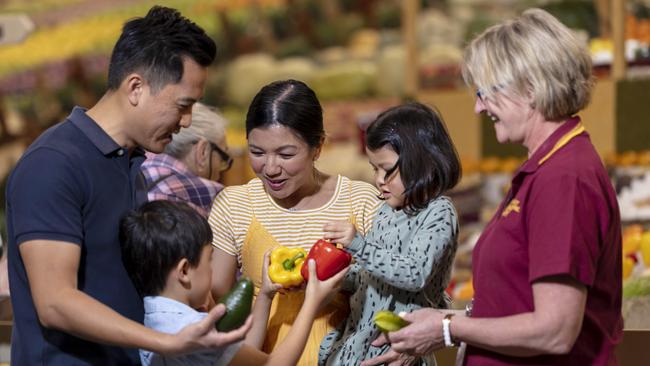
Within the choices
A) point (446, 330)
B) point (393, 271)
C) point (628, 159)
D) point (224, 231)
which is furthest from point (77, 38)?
point (446, 330)

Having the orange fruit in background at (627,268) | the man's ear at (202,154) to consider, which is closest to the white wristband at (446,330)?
the man's ear at (202,154)

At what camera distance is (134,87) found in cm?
253

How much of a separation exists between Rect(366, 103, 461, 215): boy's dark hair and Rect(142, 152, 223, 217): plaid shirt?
2.80ft

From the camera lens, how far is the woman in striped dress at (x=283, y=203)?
2.89 m

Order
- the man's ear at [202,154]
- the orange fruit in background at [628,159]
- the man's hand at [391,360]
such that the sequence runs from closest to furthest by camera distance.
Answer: the man's hand at [391,360], the man's ear at [202,154], the orange fruit in background at [628,159]

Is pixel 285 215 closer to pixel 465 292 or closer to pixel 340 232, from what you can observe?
pixel 340 232

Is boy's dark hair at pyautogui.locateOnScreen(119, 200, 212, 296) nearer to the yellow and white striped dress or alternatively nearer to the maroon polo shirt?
the yellow and white striped dress

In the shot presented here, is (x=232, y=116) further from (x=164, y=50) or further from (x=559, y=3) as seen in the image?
(x=164, y=50)

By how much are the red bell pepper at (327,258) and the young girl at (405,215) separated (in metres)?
0.04

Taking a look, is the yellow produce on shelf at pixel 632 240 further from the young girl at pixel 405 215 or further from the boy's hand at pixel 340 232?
the boy's hand at pixel 340 232

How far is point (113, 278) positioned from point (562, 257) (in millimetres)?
1011

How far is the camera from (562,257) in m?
2.15

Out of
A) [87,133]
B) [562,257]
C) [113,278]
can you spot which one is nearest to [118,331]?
[113,278]

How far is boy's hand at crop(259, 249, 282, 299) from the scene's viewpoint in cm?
279
